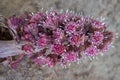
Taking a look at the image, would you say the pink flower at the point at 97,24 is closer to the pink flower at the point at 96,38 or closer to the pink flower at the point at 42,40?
the pink flower at the point at 96,38

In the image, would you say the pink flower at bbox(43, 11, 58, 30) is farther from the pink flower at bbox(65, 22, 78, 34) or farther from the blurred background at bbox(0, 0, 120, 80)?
the blurred background at bbox(0, 0, 120, 80)

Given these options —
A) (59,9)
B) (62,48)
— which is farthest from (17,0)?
(62,48)

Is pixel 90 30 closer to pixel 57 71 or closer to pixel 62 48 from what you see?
pixel 62 48

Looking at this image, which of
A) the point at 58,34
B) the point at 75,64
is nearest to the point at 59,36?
the point at 58,34

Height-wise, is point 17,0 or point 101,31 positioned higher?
point 17,0

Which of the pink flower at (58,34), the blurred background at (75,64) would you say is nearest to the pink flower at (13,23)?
the pink flower at (58,34)

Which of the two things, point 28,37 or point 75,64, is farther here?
point 75,64

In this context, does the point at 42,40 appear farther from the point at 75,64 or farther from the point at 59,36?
the point at 75,64

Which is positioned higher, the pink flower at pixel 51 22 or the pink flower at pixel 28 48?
the pink flower at pixel 51 22
